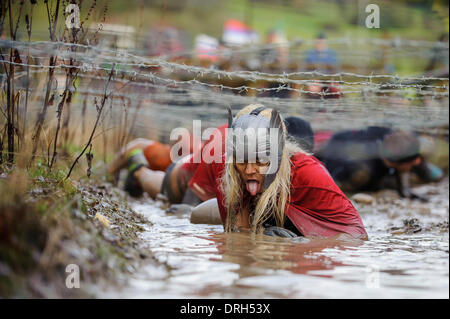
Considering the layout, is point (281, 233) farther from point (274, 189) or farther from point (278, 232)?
point (274, 189)

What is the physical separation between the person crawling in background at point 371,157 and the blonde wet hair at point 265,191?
4.24 metres

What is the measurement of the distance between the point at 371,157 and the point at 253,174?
504 cm

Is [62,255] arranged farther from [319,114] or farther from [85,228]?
[319,114]

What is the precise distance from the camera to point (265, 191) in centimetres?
402

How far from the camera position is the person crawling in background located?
8.43 metres

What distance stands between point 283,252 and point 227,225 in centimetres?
87

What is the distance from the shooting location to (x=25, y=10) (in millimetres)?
4363

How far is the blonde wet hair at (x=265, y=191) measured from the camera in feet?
13.3

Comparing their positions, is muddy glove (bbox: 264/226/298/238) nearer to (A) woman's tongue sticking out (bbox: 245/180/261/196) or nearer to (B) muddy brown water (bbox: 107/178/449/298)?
(B) muddy brown water (bbox: 107/178/449/298)

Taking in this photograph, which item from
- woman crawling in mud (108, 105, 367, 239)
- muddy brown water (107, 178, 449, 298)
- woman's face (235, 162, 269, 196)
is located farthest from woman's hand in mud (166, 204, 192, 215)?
woman's face (235, 162, 269, 196)

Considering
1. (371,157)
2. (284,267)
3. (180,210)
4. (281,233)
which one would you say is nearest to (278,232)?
(281,233)

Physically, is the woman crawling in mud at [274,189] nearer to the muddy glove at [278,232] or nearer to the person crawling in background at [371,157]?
the muddy glove at [278,232]

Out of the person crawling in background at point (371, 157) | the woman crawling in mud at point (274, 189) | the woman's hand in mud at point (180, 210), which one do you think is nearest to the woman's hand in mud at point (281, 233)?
the woman crawling in mud at point (274, 189)
